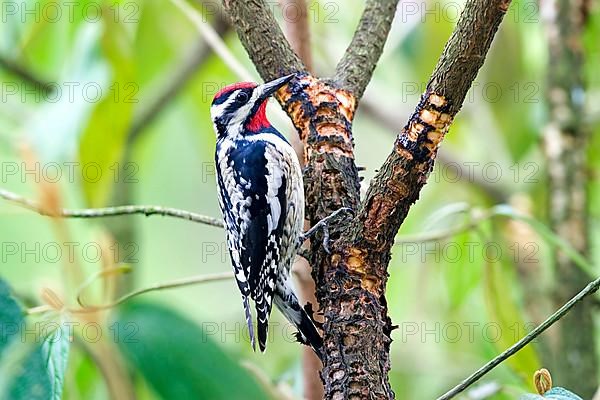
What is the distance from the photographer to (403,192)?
1399mm

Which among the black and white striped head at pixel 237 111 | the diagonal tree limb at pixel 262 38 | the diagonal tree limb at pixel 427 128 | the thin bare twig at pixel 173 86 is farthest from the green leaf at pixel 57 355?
the thin bare twig at pixel 173 86

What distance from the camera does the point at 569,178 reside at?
101 inches

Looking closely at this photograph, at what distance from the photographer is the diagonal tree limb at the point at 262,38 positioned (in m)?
1.73

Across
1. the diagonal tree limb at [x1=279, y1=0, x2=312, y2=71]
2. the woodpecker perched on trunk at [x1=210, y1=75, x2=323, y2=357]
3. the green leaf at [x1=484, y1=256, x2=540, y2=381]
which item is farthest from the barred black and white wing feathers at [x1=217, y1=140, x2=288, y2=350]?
the green leaf at [x1=484, y1=256, x2=540, y2=381]

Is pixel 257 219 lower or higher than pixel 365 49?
lower

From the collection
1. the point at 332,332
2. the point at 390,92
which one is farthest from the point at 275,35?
the point at 390,92

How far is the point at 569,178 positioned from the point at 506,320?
75cm

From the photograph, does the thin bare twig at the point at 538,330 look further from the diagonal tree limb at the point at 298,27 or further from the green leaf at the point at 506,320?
the diagonal tree limb at the point at 298,27

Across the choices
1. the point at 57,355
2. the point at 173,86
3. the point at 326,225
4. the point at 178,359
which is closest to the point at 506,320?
the point at 326,225

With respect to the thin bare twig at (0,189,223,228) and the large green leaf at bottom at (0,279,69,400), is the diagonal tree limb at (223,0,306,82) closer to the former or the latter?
the thin bare twig at (0,189,223,228)

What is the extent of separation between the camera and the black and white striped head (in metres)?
2.56

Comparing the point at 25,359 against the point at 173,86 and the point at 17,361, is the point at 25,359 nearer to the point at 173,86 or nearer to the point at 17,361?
the point at 17,361

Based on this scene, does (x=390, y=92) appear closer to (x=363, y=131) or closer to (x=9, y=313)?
(x=363, y=131)

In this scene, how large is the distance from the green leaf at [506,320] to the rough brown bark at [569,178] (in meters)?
0.37
